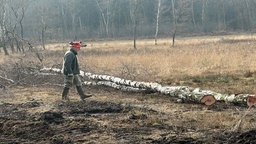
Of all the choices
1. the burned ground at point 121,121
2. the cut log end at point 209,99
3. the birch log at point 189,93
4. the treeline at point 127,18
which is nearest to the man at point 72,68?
the burned ground at point 121,121

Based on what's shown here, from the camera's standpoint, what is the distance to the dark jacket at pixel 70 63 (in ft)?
39.5

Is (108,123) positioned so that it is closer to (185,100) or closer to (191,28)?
(185,100)

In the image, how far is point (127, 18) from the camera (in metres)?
75.4

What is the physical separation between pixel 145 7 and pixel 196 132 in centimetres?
7250

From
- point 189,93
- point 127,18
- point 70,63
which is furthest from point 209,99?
point 127,18

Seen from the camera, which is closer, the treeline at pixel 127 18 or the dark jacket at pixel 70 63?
the dark jacket at pixel 70 63

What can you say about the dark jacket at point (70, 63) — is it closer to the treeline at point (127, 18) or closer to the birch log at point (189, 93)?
the birch log at point (189, 93)

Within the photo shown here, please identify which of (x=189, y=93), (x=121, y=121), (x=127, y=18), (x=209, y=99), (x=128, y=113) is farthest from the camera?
(x=127, y=18)

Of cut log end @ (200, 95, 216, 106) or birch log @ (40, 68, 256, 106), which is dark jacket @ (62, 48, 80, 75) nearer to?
birch log @ (40, 68, 256, 106)

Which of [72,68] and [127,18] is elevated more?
[127,18]

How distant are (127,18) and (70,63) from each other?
64.1m

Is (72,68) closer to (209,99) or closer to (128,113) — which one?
(128,113)

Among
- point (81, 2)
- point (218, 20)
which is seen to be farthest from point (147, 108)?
point (81, 2)

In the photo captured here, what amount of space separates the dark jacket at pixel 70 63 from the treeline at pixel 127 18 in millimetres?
51218
